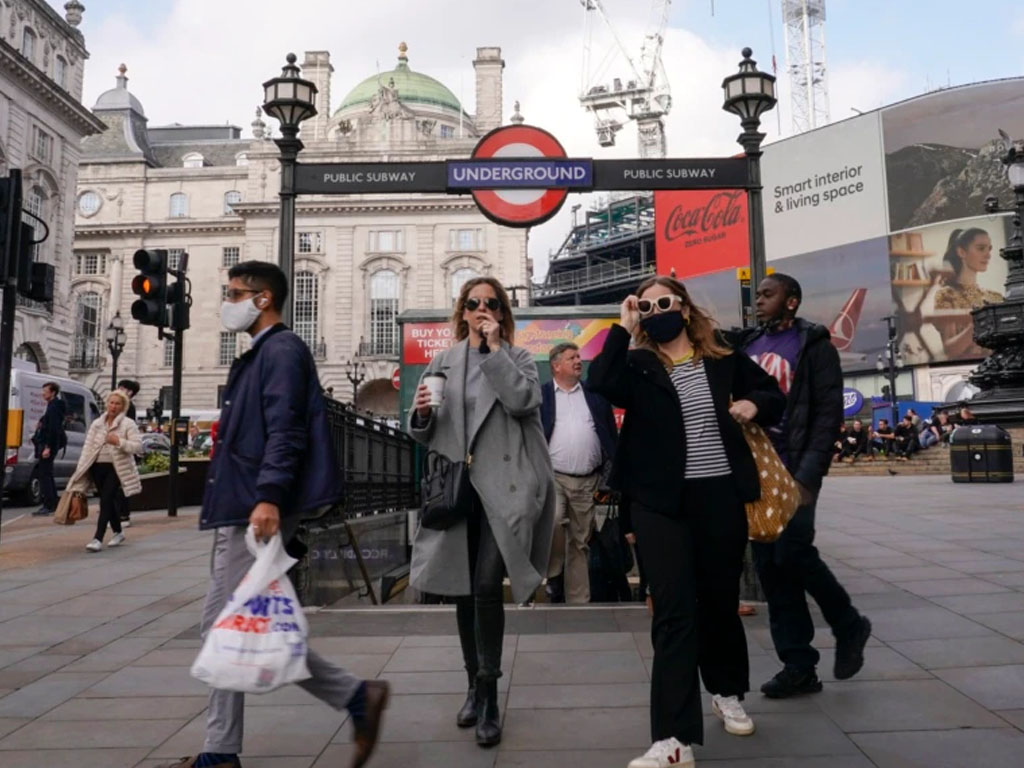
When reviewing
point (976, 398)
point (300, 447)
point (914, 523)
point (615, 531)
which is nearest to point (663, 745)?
point (300, 447)

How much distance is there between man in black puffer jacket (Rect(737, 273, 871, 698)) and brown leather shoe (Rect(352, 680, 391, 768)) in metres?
1.79

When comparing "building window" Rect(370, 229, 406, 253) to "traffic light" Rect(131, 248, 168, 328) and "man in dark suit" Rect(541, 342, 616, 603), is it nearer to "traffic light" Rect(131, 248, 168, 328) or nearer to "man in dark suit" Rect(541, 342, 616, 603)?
"traffic light" Rect(131, 248, 168, 328)

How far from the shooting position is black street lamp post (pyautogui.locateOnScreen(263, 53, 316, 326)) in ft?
23.0

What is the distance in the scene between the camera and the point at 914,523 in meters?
10.6

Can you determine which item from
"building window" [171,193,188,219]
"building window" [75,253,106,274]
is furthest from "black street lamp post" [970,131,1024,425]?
"building window" [75,253,106,274]

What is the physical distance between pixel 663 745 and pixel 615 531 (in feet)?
12.9

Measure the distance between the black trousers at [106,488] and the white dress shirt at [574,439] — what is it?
532 cm

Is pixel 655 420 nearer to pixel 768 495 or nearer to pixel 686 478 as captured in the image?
pixel 686 478

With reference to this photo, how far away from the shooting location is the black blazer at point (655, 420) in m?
3.21

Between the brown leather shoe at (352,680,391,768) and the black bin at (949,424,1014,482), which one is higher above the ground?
the black bin at (949,424,1014,482)

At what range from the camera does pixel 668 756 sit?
2.94 meters

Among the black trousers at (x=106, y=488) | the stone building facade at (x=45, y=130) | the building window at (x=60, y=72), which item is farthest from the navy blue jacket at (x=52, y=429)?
the building window at (x=60, y=72)

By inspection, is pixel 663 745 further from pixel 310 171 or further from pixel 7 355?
pixel 310 171

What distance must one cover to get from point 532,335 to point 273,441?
31.7 feet
